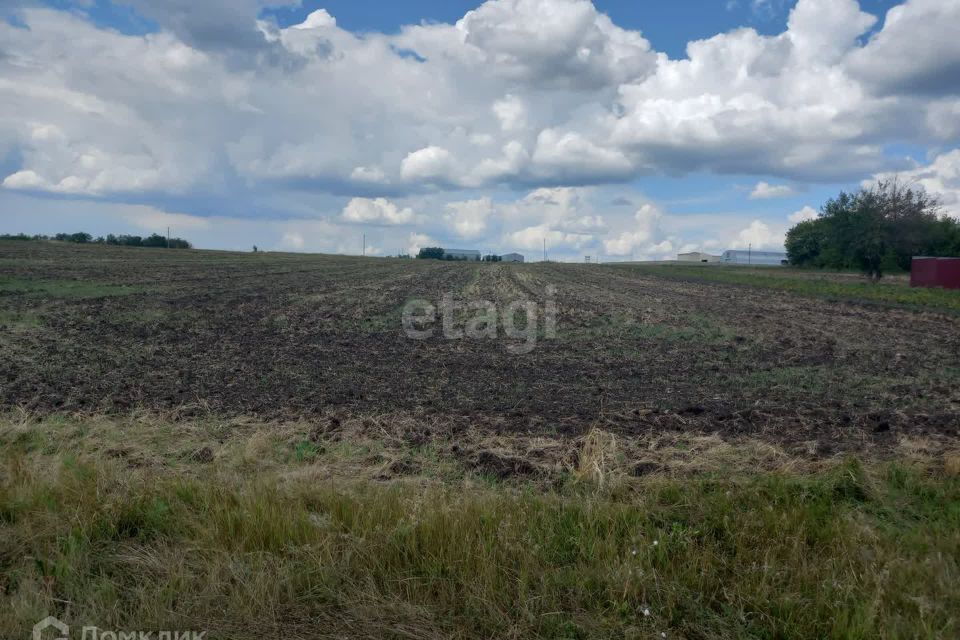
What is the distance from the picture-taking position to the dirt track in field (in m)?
8.77

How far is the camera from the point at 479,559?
4.34m

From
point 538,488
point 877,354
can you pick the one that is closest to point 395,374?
point 538,488

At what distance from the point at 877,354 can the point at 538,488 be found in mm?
12111

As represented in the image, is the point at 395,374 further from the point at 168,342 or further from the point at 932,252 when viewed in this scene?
the point at 932,252

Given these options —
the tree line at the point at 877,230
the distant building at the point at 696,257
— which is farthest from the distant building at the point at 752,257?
the tree line at the point at 877,230

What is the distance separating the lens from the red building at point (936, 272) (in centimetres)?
4188

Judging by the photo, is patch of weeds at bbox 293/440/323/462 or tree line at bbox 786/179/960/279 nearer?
patch of weeds at bbox 293/440/323/462

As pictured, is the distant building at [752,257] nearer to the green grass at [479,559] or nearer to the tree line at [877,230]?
the tree line at [877,230]
